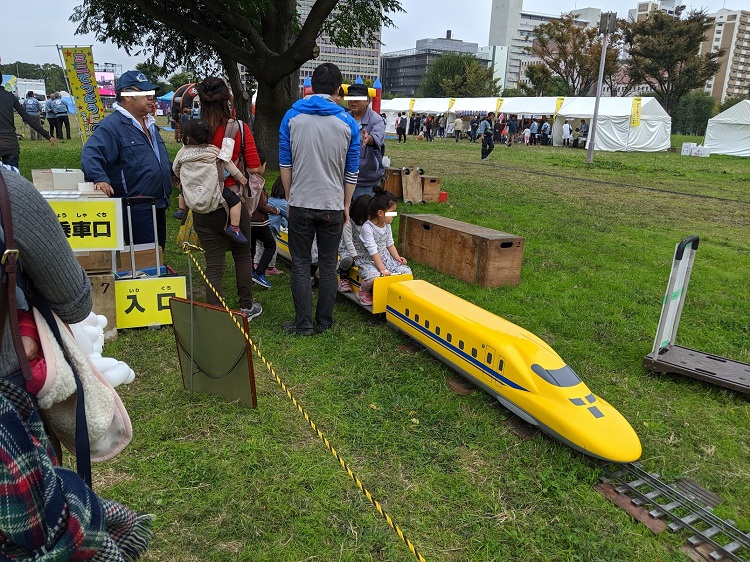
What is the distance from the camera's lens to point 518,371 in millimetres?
3660

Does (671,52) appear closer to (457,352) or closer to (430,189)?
(430,189)

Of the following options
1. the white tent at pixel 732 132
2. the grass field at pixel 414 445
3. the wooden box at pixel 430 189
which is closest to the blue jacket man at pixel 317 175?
the grass field at pixel 414 445

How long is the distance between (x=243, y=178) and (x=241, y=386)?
1.96 meters

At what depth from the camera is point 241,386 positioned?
3807 millimetres

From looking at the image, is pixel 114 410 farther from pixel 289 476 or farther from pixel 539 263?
pixel 539 263

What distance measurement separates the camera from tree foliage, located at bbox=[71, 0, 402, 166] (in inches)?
466

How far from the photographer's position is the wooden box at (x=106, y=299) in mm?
4695

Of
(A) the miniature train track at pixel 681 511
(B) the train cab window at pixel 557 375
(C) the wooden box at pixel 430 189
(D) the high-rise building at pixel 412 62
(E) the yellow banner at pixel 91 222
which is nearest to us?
(A) the miniature train track at pixel 681 511

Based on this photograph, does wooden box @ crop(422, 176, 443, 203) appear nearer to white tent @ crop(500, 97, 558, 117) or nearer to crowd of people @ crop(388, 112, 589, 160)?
crowd of people @ crop(388, 112, 589, 160)

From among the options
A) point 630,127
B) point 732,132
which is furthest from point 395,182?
point 732,132

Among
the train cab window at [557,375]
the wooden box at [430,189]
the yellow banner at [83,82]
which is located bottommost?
the train cab window at [557,375]

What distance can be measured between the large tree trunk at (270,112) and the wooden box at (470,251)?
7688mm

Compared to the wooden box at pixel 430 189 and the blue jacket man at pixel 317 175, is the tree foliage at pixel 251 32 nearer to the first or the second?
the wooden box at pixel 430 189

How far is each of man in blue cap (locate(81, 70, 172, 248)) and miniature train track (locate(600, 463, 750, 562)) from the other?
14.7 ft
